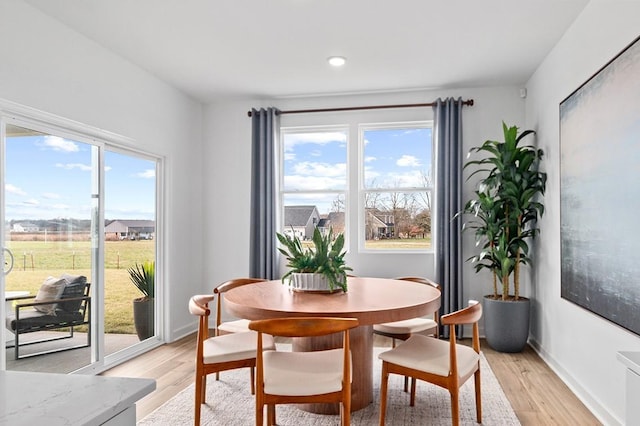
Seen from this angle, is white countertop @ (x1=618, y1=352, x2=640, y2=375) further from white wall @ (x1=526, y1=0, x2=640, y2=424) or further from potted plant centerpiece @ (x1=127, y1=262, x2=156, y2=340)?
potted plant centerpiece @ (x1=127, y1=262, x2=156, y2=340)

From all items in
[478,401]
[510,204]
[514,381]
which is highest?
[510,204]

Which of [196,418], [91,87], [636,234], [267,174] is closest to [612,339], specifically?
[636,234]

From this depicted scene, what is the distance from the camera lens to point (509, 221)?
4.17 m

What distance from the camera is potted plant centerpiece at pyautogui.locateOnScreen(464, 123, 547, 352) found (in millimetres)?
4043

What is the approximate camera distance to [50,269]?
321 cm

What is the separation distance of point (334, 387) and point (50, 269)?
2.36 meters

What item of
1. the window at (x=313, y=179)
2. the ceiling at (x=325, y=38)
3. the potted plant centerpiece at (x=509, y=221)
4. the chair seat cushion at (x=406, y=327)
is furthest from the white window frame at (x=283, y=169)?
the chair seat cushion at (x=406, y=327)

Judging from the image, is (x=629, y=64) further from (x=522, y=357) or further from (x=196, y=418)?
(x=196, y=418)

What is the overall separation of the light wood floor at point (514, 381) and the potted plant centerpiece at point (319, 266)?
131 cm

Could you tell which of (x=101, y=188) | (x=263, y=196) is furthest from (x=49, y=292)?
(x=263, y=196)

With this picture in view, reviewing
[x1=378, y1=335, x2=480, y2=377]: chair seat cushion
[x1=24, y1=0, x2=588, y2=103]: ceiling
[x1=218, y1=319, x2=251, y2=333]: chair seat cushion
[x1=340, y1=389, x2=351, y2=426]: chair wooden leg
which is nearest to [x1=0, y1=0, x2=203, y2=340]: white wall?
[x1=24, y1=0, x2=588, y2=103]: ceiling

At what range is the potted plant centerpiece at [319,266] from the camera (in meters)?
2.79

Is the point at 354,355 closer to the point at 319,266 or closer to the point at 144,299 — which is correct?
the point at 319,266

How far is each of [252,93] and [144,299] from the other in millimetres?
2486
